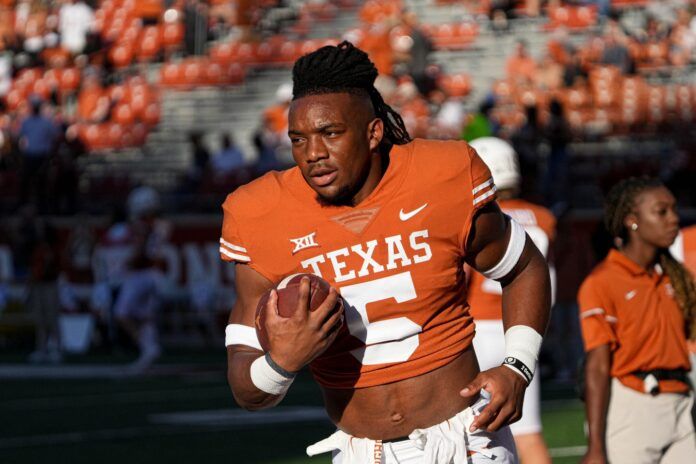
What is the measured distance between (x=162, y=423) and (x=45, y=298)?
7572mm

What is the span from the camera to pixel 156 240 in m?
18.4

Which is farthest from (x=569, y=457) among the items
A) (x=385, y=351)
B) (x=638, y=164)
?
(x=638, y=164)

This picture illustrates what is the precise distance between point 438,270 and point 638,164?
1470cm

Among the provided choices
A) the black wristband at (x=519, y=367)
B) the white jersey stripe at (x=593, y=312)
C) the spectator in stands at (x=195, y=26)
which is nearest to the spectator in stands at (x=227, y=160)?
the spectator in stands at (x=195, y=26)

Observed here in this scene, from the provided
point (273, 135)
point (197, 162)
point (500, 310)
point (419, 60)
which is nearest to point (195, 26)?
point (197, 162)

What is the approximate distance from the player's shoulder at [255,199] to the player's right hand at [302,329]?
390 mm

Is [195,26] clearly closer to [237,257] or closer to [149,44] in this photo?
[149,44]

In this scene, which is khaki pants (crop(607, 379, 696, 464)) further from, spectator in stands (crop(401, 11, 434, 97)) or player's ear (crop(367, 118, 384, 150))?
spectator in stands (crop(401, 11, 434, 97))

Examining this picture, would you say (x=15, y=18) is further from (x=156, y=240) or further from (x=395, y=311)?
(x=395, y=311)

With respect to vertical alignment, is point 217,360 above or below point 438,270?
below

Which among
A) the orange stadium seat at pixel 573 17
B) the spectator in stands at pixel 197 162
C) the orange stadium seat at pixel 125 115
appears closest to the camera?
the spectator in stands at pixel 197 162

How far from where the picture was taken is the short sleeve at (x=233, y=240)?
4.12 metres

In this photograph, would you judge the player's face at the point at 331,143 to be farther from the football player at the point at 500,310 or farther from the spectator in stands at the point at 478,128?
the spectator in stands at the point at 478,128

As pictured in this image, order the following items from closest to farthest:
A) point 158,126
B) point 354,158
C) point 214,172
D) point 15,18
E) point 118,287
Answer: point 354,158
point 118,287
point 214,172
point 158,126
point 15,18
